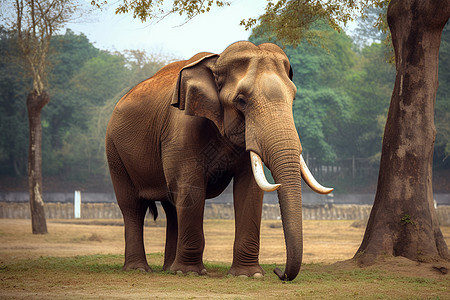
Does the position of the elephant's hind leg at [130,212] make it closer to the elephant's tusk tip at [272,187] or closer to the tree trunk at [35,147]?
the elephant's tusk tip at [272,187]

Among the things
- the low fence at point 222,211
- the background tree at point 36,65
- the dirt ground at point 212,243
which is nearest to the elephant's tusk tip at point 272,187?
the dirt ground at point 212,243

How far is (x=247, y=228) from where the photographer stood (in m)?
8.52

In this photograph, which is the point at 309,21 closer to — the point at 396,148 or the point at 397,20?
the point at 397,20

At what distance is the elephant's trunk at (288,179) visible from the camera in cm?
677

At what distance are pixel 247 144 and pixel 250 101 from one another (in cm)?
49

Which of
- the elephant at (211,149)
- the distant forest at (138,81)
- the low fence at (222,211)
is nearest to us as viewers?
the elephant at (211,149)

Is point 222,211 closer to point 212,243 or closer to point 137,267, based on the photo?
point 212,243

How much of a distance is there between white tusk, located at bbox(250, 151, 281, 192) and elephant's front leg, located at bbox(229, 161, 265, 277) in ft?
3.81

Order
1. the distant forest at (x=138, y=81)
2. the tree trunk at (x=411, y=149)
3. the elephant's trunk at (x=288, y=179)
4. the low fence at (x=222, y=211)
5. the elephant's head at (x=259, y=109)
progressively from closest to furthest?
the elephant's trunk at (x=288, y=179)
the elephant's head at (x=259, y=109)
the tree trunk at (x=411, y=149)
the low fence at (x=222, y=211)
the distant forest at (x=138, y=81)

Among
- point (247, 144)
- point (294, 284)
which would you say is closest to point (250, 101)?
point (247, 144)

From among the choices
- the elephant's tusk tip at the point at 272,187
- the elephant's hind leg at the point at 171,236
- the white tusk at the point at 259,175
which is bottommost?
the elephant's hind leg at the point at 171,236

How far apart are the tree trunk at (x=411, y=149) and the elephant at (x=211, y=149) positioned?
256 centimetres

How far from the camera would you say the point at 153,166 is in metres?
9.66

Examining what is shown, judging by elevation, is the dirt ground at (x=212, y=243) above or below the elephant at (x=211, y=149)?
below
